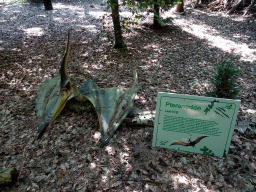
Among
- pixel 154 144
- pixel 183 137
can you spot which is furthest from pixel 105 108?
pixel 183 137

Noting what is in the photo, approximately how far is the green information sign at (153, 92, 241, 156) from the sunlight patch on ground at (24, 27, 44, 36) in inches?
310

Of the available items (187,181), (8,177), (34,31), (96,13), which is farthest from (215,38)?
(8,177)

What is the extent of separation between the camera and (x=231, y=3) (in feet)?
37.3

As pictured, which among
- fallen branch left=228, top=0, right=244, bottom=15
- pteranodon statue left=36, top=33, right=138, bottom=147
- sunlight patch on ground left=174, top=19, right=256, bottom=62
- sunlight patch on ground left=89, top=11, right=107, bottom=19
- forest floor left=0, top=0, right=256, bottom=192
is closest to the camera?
forest floor left=0, top=0, right=256, bottom=192

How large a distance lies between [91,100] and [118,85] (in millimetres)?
1481

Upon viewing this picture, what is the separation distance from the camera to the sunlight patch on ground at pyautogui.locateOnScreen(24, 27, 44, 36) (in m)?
8.21

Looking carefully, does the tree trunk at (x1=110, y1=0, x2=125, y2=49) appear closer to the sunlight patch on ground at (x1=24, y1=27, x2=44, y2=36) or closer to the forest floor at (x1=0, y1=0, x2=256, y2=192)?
the forest floor at (x1=0, y1=0, x2=256, y2=192)

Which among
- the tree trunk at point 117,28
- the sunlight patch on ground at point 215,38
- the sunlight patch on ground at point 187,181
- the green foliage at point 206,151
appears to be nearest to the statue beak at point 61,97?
the sunlight patch on ground at point 187,181

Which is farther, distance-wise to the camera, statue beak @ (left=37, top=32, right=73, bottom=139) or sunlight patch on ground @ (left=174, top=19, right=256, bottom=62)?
sunlight patch on ground @ (left=174, top=19, right=256, bottom=62)

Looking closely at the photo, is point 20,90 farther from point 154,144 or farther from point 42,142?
point 154,144

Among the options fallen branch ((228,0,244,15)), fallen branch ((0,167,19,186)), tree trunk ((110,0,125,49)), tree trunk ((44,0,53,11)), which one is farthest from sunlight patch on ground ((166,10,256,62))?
tree trunk ((44,0,53,11))

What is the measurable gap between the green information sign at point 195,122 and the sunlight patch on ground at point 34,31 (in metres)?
7.87

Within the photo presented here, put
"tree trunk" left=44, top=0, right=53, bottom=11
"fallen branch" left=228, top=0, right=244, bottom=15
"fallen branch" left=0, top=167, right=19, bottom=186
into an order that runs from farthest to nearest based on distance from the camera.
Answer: "tree trunk" left=44, top=0, right=53, bottom=11, "fallen branch" left=228, top=0, right=244, bottom=15, "fallen branch" left=0, top=167, right=19, bottom=186

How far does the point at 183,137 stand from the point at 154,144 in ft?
1.62
